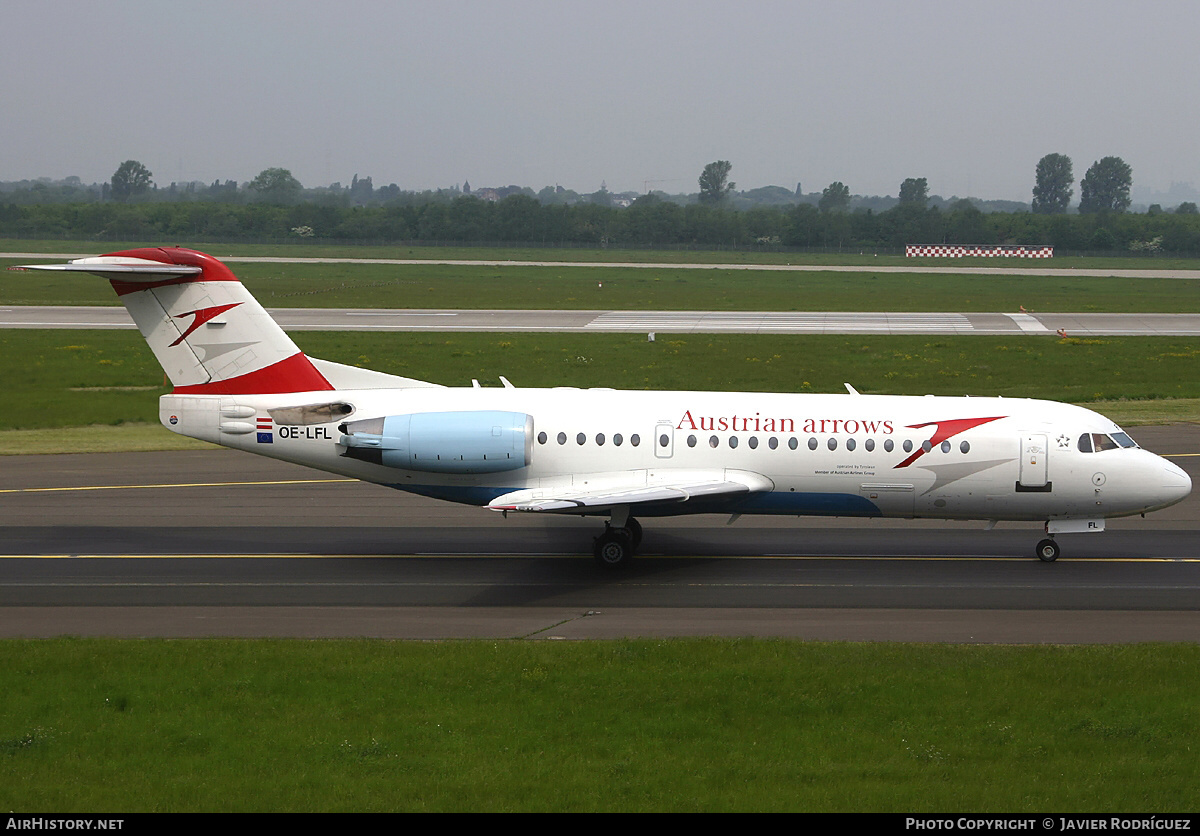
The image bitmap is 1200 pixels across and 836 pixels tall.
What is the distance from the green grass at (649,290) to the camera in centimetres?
7900

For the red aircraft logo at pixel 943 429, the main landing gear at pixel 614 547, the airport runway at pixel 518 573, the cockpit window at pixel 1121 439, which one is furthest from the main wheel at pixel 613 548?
the cockpit window at pixel 1121 439

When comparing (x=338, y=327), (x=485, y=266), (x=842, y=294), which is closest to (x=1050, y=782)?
(x=338, y=327)

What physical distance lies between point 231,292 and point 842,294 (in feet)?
237

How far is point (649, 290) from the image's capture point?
305 feet

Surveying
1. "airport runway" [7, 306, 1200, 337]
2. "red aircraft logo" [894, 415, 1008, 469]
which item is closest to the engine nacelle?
"red aircraft logo" [894, 415, 1008, 469]

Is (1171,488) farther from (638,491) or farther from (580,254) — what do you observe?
(580,254)

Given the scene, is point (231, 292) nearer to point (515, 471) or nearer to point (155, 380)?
point (515, 471)

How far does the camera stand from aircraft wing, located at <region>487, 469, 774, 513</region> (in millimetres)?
21141

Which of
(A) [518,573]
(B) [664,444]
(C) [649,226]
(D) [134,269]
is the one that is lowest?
(A) [518,573]

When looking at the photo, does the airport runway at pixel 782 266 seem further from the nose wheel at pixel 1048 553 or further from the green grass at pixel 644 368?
the nose wheel at pixel 1048 553

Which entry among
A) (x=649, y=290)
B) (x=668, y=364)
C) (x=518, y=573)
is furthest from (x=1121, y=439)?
(x=649, y=290)

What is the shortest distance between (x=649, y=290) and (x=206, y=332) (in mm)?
70944

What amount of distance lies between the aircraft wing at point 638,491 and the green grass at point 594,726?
3.79 m

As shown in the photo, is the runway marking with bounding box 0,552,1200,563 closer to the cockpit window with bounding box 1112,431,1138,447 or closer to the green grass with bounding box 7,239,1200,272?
the cockpit window with bounding box 1112,431,1138,447
